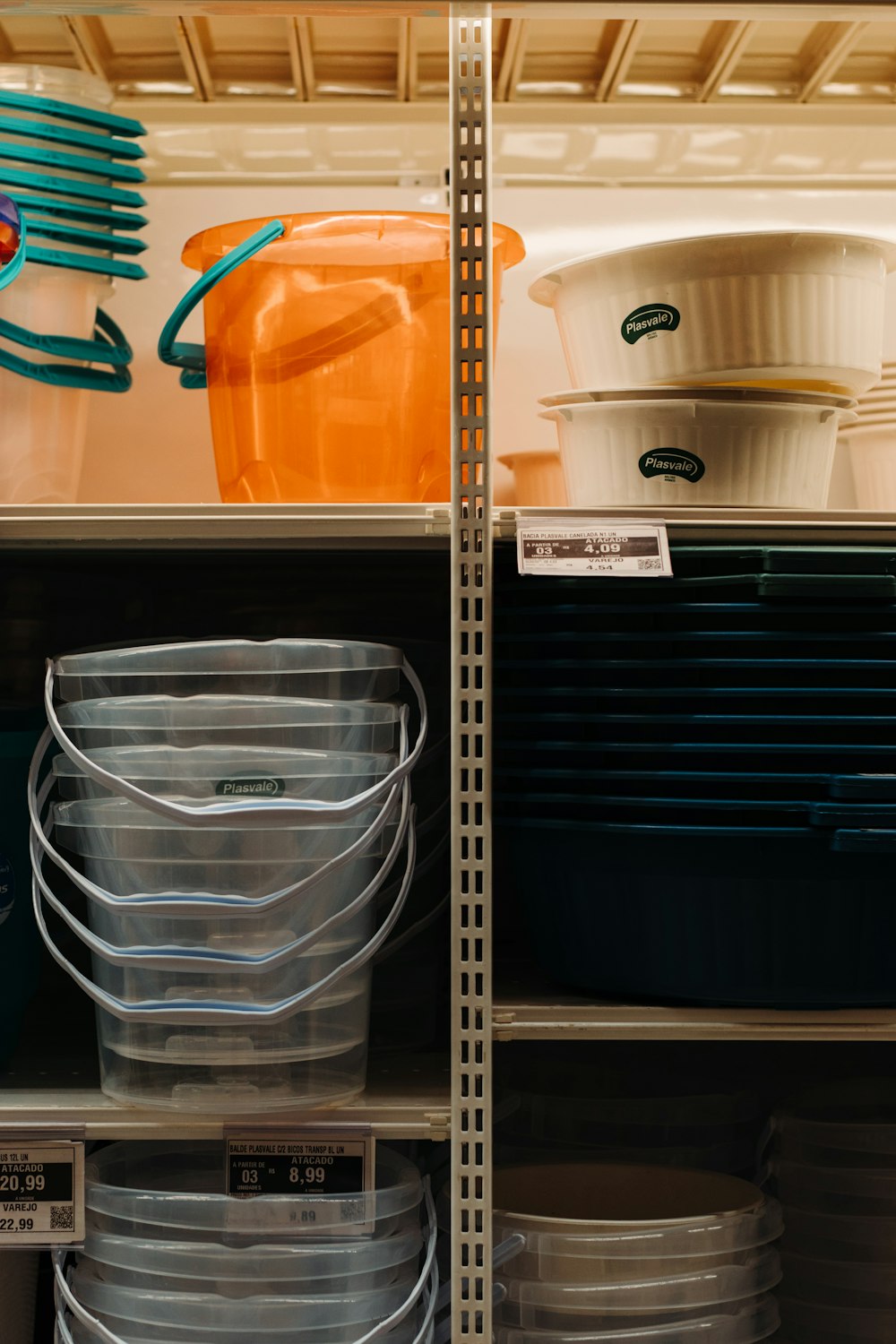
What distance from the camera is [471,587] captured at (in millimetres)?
1200

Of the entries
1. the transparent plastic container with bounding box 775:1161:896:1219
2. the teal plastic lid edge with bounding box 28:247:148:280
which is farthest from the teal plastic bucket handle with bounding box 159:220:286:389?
the transparent plastic container with bounding box 775:1161:896:1219

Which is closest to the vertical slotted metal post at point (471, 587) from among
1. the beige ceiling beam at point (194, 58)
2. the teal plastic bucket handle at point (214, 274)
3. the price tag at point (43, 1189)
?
the teal plastic bucket handle at point (214, 274)

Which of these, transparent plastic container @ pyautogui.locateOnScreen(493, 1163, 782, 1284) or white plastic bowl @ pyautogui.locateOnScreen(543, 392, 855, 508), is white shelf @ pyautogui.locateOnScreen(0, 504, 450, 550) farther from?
transparent plastic container @ pyautogui.locateOnScreen(493, 1163, 782, 1284)

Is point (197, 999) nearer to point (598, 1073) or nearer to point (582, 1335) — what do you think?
point (582, 1335)

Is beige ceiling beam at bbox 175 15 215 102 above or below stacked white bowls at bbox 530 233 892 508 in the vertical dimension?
above

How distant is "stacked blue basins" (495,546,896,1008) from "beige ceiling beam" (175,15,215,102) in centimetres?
103

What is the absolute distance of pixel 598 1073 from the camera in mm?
1682

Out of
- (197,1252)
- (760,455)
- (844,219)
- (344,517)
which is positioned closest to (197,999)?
(197,1252)

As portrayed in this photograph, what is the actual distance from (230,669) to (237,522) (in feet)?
0.54

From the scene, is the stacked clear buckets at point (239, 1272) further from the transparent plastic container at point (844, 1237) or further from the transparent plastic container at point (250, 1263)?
the transparent plastic container at point (844, 1237)

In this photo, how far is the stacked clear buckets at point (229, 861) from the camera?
1.15 meters

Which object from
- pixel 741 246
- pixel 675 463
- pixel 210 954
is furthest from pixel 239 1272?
pixel 741 246

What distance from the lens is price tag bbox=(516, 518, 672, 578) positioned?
118 cm

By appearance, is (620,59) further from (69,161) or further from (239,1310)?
(239,1310)
